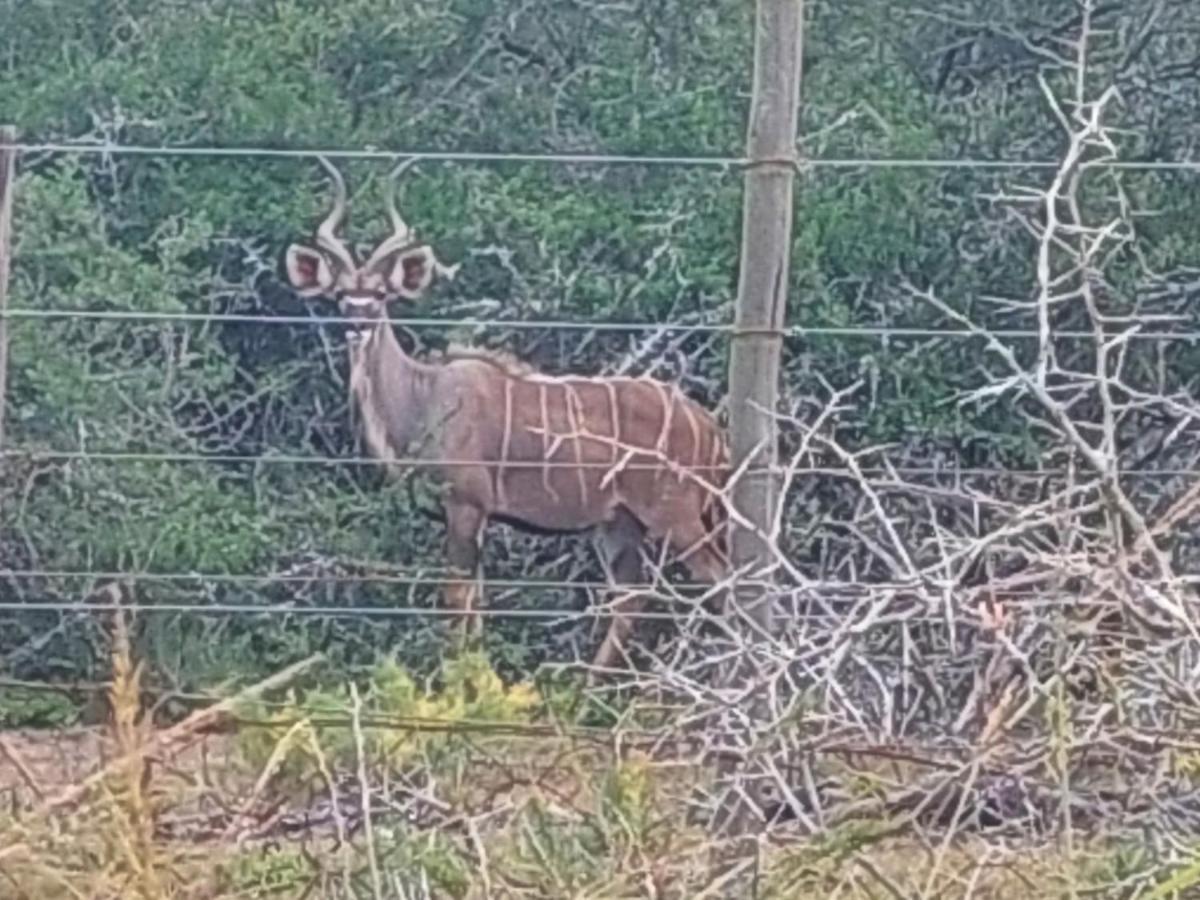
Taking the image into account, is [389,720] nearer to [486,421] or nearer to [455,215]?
[486,421]

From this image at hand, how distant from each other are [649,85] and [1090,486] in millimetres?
6330

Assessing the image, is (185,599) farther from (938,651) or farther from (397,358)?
(938,651)

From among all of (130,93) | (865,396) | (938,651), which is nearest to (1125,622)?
(938,651)

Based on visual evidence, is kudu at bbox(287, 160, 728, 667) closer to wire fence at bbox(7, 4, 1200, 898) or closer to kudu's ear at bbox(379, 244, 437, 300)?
kudu's ear at bbox(379, 244, 437, 300)

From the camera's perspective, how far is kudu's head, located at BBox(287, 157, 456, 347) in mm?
9234

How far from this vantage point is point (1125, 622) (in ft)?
11.8

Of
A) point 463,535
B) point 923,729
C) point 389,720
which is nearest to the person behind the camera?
point 923,729

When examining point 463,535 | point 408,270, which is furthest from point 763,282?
point 408,270

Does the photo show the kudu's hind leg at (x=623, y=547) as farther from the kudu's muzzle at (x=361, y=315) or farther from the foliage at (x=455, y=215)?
the kudu's muzzle at (x=361, y=315)

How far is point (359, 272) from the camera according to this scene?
30.6ft

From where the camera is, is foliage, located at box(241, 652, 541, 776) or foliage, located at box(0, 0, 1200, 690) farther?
foliage, located at box(0, 0, 1200, 690)

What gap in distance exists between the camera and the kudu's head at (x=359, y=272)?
9234 millimetres

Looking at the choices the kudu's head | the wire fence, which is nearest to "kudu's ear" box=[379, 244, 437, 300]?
the kudu's head

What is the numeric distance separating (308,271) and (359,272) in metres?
0.16
